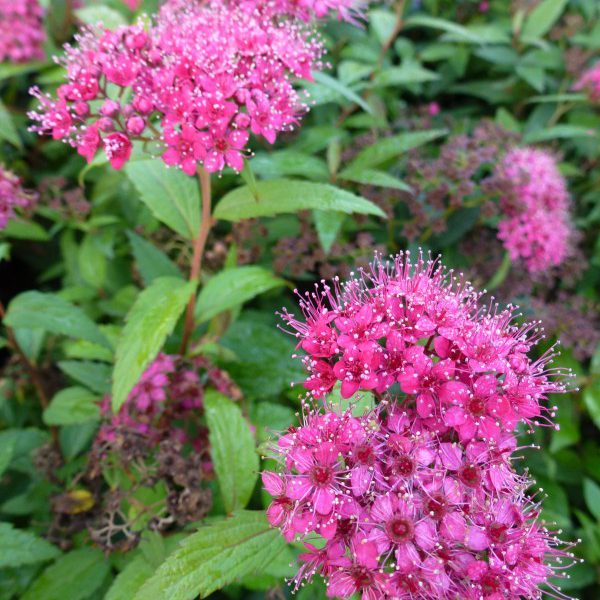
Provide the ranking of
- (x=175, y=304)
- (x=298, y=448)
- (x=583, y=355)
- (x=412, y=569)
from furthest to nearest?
(x=583, y=355)
(x=175, y=304)
(x=298, y=448)
(x=412, y=569)

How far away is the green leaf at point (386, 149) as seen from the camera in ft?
6.40

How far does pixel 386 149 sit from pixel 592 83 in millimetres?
1182

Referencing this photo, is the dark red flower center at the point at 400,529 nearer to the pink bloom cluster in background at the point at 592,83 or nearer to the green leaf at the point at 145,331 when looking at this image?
the green leaf at the point at 145,331

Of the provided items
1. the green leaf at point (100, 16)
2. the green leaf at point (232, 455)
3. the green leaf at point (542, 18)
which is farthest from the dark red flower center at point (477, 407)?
the green leaf at point (542, 18)

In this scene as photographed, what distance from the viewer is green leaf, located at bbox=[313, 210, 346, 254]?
1.75m

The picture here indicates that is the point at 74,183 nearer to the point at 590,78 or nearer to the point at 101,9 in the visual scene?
the point at 101,9

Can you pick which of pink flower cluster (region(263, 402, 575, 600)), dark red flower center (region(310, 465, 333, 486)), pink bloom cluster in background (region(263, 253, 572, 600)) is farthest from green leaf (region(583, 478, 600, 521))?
dark red flower center (region(310, 465, 333, 486))

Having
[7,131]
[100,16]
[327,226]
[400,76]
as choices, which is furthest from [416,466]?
[100,16]

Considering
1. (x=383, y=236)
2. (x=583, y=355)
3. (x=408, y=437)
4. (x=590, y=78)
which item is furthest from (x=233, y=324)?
(x=590, y=78)

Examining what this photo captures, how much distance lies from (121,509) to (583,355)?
65.8 inches

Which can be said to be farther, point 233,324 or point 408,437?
point 233,324

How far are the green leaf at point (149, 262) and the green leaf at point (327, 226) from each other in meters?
0.49

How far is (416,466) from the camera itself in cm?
104

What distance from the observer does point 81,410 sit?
170 centimetres
